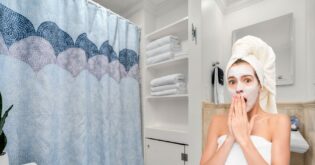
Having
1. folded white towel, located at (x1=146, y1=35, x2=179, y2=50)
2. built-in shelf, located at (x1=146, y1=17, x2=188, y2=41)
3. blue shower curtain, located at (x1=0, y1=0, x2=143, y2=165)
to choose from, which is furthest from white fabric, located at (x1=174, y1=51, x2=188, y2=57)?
blue shower curtain, located at (x1=0, y1=0, x2=143, y2=165)

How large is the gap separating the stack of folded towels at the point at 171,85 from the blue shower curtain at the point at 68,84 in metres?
0.24

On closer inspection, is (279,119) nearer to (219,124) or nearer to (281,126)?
(281,126)

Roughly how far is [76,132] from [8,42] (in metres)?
0.68

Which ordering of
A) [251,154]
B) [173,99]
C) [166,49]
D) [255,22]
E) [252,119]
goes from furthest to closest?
1. [173,99]
2. [166,49]
3. [255,22]
4. [252,119]
5. [251,154]

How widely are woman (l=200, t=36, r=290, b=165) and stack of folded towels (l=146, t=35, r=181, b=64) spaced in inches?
36.7

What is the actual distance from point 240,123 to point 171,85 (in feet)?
3.27

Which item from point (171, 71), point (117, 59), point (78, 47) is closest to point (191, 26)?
point (171, 71)

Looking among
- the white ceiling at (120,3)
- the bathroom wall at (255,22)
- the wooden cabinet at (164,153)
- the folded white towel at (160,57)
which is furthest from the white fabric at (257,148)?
the white ceiling at (120,3)

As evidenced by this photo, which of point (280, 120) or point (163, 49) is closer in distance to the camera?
point (280, 120)

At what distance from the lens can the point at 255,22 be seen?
1215mm

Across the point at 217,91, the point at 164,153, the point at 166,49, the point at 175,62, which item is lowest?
the point at 164,153

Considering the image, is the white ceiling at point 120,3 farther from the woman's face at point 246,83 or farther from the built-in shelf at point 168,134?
the woman's face at point 246,83

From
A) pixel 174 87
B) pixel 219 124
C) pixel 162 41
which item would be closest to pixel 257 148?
pixel 219 124

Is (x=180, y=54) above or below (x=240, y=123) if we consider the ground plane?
above
